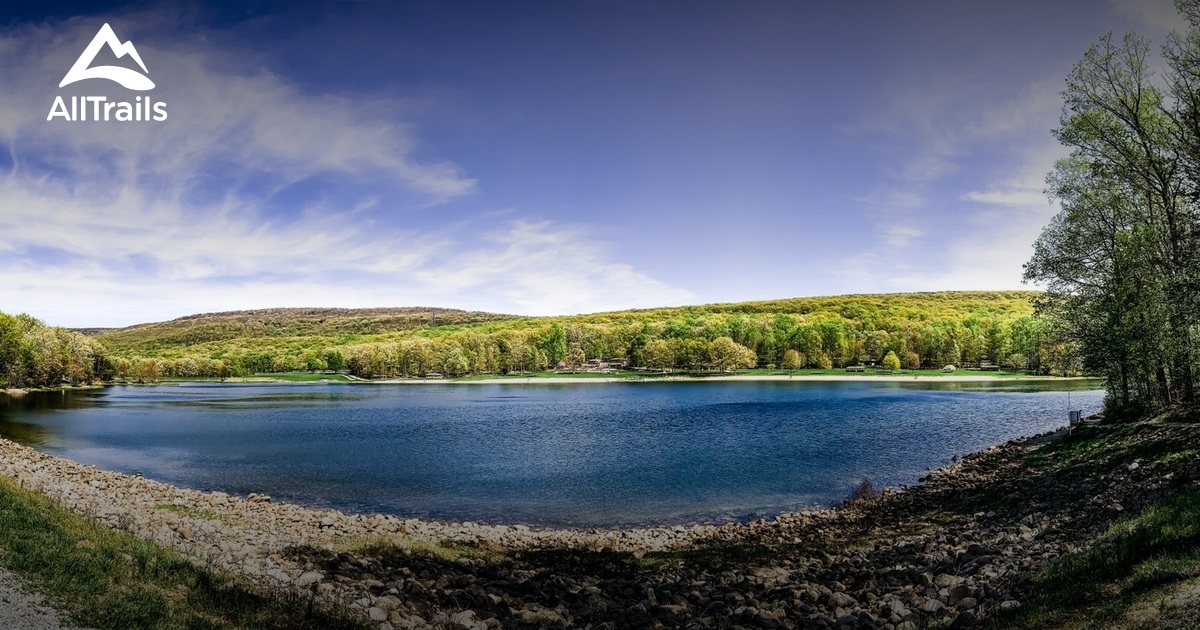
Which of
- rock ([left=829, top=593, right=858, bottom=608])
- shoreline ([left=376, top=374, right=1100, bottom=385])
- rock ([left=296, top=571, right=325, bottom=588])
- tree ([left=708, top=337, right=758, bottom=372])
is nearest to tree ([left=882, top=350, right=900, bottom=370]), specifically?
shoreline ([left=376, top=374, right=1100, bottom=385])

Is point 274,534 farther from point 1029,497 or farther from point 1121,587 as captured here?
point 1029,497

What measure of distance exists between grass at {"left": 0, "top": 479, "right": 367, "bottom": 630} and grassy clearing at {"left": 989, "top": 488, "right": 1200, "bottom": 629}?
471 inches

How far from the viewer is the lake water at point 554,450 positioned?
3022 centimetres

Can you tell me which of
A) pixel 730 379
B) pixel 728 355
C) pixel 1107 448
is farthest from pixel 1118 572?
pixel 728 355

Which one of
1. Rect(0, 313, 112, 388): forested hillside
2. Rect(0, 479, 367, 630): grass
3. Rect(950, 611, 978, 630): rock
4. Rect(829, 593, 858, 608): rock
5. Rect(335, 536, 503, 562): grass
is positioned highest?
Rect(0, 313, 112, 388): forested hillside

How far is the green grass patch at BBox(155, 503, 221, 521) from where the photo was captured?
23156mm

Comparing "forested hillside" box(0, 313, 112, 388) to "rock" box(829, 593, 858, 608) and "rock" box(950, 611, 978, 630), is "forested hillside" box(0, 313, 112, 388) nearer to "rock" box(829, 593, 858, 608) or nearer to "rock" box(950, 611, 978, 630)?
"rock" box(829, 593, 858, 608)

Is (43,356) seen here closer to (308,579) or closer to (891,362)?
(308,579)

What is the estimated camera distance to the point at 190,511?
24141 millimetres

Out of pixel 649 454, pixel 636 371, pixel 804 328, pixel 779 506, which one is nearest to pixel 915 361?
pixel 804 328

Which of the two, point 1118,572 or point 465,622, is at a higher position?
point 1118,572

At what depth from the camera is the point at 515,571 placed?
17.0 meters

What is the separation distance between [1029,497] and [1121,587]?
12.2 metres

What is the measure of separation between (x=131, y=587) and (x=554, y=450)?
3587 cm
